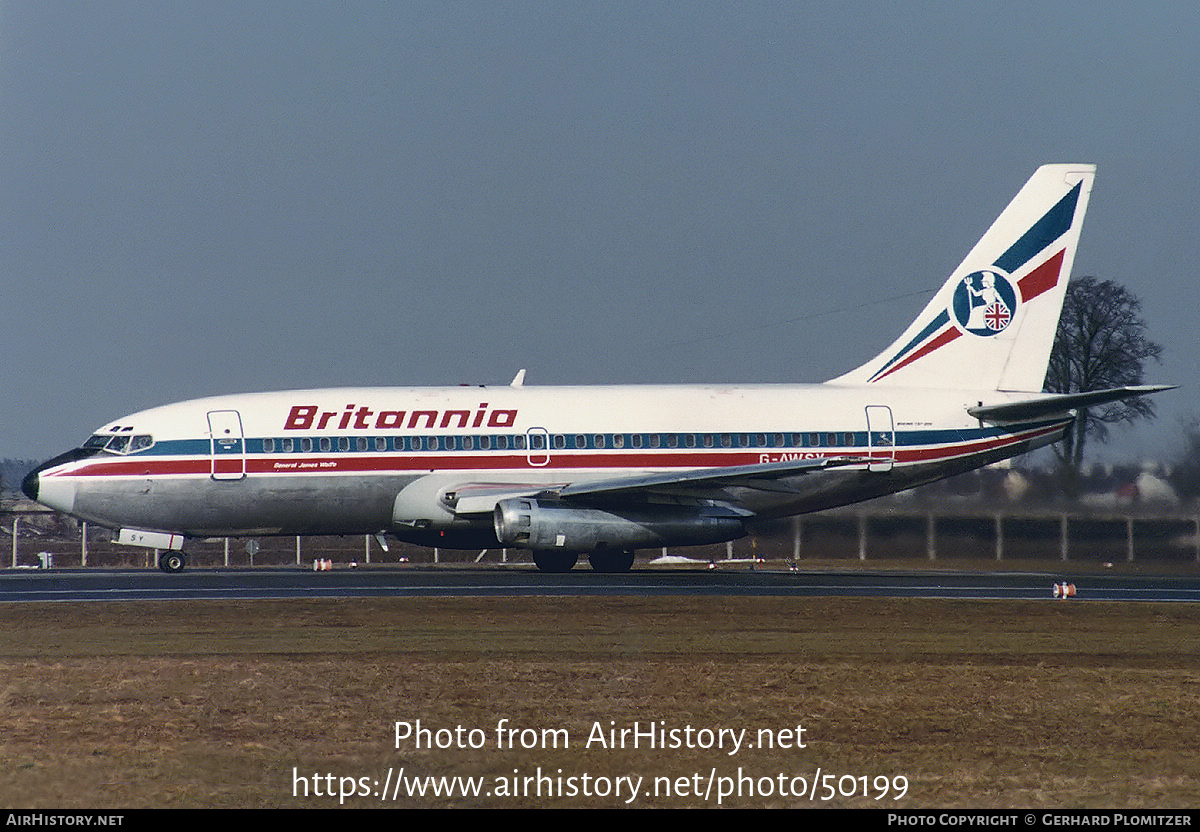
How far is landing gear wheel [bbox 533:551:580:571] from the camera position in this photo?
121ft

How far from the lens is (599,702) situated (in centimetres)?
1702

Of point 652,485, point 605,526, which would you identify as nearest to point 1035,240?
point 652,485

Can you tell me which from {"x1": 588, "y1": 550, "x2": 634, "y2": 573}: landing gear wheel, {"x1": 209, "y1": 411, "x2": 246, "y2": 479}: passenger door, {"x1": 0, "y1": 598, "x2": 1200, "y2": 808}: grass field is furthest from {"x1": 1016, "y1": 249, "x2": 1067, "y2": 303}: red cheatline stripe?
{"x1": 209, "y1": 411, "x2": 246, "y2": 479}: passenger door

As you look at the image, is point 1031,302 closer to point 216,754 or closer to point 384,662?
point 384,662

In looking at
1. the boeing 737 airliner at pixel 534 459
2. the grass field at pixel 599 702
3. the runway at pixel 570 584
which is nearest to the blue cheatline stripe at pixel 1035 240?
the boeing 737 airliner at pixel 534 459

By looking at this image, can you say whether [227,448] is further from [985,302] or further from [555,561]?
[985,302]

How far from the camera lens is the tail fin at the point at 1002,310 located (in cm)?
3975

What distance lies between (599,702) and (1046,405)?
2283cm

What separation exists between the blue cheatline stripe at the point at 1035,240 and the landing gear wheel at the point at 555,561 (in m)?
13.2

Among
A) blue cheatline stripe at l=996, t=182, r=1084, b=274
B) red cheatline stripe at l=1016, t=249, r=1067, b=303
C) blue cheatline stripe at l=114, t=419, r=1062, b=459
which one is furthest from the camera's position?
red cheatline stripe at l=1016, t=249, r=1067, b=303

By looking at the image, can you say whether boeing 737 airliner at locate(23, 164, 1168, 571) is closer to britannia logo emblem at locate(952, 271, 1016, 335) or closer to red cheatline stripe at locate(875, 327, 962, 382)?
red cheatline stripe at locate(875, 327, 962, 382)

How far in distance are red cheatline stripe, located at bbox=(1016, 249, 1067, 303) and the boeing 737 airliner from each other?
2748mm

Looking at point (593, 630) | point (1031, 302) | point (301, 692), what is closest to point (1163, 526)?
point (1031, 302)

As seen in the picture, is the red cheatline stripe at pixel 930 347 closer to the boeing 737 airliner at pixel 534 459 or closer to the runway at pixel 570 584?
the boeing 737 airliner at pixel 534 459
